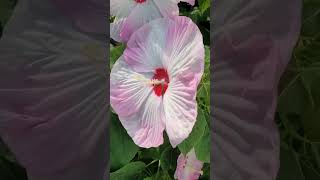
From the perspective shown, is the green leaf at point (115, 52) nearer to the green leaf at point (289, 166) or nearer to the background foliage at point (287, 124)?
the background foliage at point (287, 124)

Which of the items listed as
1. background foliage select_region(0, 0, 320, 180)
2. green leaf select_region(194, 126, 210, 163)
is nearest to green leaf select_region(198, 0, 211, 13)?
background foliage select_region(0, 0, 320, 180)

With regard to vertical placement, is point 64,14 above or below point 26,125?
above

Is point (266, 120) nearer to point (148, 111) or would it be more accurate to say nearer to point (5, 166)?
point (148, 111)

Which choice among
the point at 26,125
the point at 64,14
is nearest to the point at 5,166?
the point at 26,125

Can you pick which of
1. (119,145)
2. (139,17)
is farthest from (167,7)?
(119,145)

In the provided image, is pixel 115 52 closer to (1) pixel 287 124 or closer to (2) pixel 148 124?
(2) pixel 148 124

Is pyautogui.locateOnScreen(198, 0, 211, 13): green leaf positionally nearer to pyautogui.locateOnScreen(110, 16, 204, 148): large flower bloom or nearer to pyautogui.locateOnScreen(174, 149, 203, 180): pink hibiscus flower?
pyautogui.locateOnScreen(110, 16, 204, 148): large flower bloom
